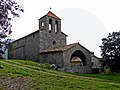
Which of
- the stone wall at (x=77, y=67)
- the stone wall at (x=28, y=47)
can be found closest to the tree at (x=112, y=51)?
the stone wall at (x=77, y=67)

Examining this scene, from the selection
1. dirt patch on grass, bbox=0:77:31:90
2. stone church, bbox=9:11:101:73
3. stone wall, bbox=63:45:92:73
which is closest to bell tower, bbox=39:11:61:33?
stone church, bbox=9:11:101:73

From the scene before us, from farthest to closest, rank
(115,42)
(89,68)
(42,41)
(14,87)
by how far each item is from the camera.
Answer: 1. (42,41)
2. (89,68)
3. (115,42)
4. (14,87)

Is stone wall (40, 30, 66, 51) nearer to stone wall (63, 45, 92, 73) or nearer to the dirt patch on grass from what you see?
stone wall (63, 45, 92, 73)

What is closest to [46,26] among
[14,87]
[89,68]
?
[89,68]

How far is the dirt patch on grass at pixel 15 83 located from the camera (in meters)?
17.7

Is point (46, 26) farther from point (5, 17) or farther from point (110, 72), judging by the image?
point (5, 17)

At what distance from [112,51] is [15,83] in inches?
960

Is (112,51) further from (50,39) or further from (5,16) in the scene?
(5,16)

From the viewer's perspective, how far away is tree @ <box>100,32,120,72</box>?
38.6 metres

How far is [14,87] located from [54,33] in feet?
106

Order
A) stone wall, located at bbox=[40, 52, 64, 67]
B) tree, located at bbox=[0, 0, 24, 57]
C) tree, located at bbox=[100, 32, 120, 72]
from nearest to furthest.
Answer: tree, located at bbox=[0, 0, 24, 57] → tree, located at bbox=[100, 32, 120, 72] → stone wall, located at bbox=[40, 52, 64, 67]

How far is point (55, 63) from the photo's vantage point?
42.2 m

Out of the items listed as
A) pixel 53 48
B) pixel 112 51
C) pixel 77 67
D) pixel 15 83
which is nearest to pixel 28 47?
pixel 53 48

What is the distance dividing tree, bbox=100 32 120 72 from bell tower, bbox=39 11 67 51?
11509 millimetres
